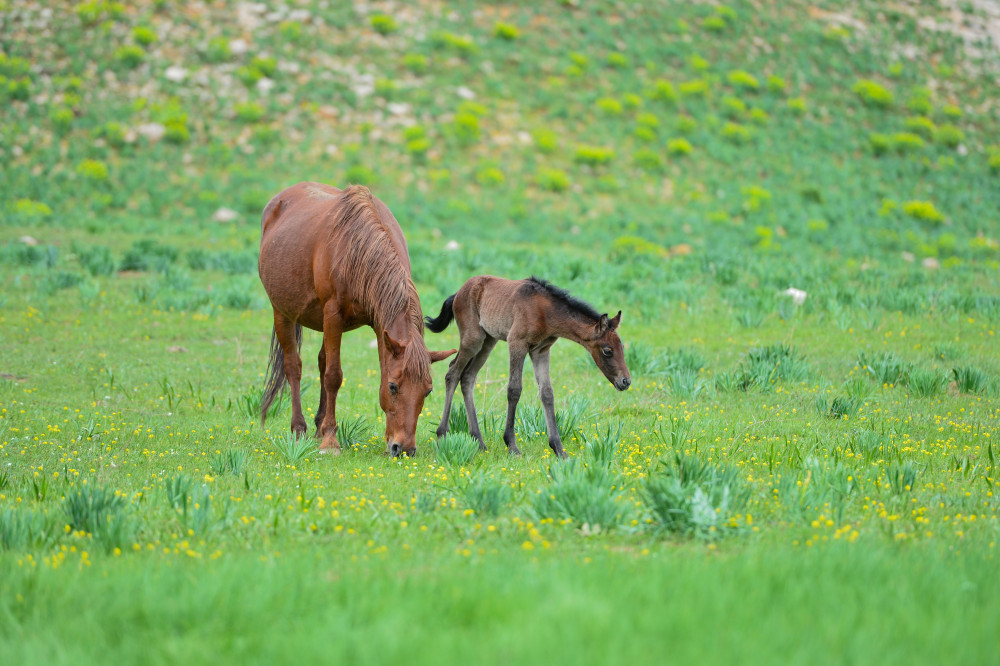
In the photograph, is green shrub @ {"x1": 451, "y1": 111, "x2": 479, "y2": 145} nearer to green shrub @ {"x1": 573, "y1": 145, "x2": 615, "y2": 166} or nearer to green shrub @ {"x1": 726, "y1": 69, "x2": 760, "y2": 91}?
green shrub @ {"x1": 573, "y1": 145, "x2": 615, "y2": 166}

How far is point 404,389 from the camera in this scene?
644 centimetres

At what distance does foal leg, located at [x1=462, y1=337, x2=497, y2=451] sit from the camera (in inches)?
286

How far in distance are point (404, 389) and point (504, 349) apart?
19.9 ft

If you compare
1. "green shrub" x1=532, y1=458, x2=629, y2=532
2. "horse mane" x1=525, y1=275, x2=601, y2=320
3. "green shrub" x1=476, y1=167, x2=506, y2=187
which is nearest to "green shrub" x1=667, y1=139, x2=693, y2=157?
"green shrub" x1=476, y1=167, x2=506, y2=187

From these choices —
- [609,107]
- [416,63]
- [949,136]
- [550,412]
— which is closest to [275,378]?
[550,412]

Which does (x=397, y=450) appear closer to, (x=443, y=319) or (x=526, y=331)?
(x=526, y=331)

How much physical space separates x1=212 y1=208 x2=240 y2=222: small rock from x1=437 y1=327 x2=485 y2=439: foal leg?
46.3 ft

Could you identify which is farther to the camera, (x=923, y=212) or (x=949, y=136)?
(x=949, y=136)

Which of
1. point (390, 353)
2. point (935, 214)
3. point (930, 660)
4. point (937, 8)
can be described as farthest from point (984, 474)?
point (937, 8)

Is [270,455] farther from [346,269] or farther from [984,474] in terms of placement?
[984,474]

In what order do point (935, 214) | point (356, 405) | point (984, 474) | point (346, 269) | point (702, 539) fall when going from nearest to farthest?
point (702, 539), point (984, 474), point (346, 269), point (356, 405), point (935, 214)

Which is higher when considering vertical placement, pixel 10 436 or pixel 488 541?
pixel 488 541

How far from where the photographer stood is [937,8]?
36.0 metres

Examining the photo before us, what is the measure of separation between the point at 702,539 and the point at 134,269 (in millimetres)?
12999
